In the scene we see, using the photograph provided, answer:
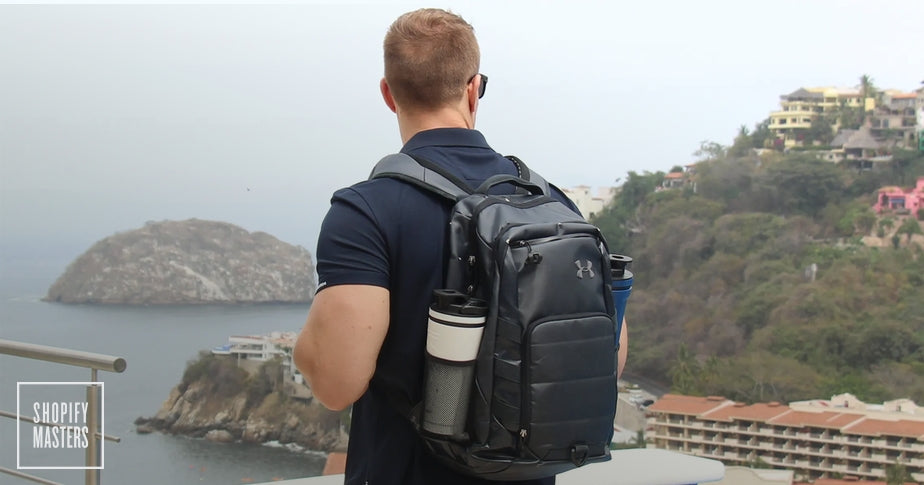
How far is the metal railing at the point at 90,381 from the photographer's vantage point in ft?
5.95

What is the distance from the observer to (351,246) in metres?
0.86

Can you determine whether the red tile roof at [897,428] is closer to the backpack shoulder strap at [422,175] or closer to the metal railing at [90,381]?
the metal railing at [90,381]

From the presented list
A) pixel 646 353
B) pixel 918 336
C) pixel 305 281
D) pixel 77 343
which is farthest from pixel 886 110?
pixel 77 343

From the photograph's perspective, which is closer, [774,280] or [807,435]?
[807,435]

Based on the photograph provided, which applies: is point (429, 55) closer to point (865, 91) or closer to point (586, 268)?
point (586, 268)

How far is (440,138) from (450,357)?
0.24 meters

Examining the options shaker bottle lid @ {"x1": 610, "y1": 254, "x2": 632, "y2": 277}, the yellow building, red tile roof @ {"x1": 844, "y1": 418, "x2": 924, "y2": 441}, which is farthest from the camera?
the yellow building

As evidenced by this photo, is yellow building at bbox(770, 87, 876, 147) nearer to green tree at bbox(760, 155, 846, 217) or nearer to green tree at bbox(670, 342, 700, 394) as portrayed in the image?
green tree at bbox(760, 155, 846, 217)

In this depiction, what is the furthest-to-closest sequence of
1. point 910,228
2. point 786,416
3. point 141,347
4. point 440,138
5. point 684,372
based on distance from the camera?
1. point 910,228
2. point 684,372
3. point 786,416
4. point 141,347
5. point 440,138

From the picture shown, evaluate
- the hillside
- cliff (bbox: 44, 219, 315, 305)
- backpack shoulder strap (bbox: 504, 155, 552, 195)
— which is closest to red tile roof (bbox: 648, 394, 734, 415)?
the hillside

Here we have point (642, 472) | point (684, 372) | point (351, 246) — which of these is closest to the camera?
point (351, 246)

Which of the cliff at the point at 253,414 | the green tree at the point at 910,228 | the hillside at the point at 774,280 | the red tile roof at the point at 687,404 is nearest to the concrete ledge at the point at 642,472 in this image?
the cliff at the point at 253,414

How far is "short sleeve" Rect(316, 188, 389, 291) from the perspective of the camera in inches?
33.7

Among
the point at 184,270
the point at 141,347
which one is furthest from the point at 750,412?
the point at 141,347
